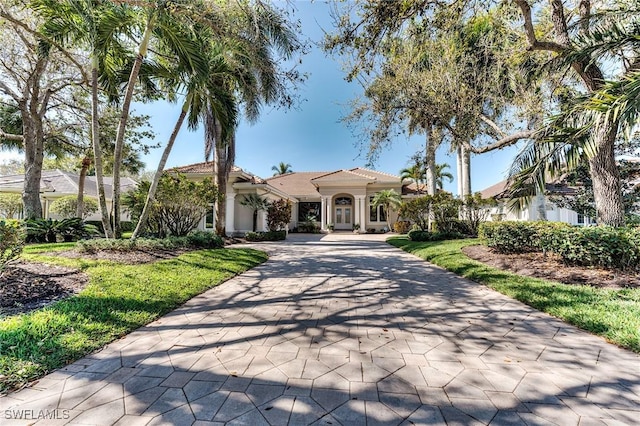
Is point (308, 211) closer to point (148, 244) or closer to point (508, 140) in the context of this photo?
point (148, 244)

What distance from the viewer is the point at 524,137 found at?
7543mm

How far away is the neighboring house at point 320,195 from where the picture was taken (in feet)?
59.6

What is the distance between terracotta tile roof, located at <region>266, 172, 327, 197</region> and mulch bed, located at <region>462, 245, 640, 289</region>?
19.5 metres

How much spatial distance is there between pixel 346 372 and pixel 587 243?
6.76m

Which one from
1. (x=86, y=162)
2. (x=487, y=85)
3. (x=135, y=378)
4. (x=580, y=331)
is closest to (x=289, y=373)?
(x=135, y=378)

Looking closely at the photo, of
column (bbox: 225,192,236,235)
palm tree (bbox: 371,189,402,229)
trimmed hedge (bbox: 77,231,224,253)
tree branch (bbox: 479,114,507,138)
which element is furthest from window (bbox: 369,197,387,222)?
trimmed hedge (bbox: 77,231,224,253)

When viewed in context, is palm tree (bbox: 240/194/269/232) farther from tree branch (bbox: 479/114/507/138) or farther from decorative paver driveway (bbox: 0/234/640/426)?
decorative paver driveway (bbox: 0/234/640/426)

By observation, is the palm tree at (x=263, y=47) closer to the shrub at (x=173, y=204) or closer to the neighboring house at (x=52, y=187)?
the shrub at (x=173, y=204)

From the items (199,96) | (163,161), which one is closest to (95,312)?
(163,161)

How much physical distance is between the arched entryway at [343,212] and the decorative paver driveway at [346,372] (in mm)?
22742

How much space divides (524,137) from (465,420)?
804 centimetres

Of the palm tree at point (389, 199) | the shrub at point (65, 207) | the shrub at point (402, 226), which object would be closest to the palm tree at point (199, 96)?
the shrub at point (65, 207)

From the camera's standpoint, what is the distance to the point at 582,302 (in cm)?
454

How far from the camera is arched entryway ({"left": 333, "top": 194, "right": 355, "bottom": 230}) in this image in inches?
1078
